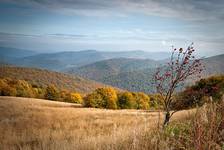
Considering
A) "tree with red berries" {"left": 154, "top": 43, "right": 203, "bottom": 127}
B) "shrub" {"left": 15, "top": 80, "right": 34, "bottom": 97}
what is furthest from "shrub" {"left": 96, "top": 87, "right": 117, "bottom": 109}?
"tree with red berries" {"left": 154, "top": 43, "right": 203, "bottom": 127}

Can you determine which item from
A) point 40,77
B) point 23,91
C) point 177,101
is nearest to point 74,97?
point 23,91

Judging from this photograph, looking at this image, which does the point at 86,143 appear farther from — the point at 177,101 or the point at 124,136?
the point at 177,101

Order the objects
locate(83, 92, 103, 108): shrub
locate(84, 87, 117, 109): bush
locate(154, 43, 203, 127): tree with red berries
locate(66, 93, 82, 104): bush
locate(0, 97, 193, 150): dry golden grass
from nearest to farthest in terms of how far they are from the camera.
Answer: locate(0, 97, 193, 150): dry golden grass, locate(154, 43, 203, 127): tree with red berries, locate(83, 92, 103, 108): shrub, locate(84, 87, 117, 109): bush, locate(66, 93, 82, 104): bush

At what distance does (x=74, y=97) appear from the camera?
81.6 m

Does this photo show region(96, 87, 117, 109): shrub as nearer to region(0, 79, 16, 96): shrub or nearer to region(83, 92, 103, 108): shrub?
region(83, 92, 103, 108): shrub

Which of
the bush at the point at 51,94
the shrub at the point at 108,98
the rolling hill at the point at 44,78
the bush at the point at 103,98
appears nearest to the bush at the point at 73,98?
the bush at the point at 51,94

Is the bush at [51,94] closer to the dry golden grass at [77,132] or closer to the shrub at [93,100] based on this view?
the shrub at [93,100]

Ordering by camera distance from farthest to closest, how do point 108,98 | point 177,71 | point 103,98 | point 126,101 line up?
point 126,101 < point 103,98 < point 108,98 < point 177,71

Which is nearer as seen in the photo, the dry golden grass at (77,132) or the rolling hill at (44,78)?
the dry golden grass at (77,132)

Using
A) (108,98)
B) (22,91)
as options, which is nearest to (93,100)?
(108,98)

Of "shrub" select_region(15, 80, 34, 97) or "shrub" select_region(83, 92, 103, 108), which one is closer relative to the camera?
"shrub" select_region(83, 92, 103, 108)

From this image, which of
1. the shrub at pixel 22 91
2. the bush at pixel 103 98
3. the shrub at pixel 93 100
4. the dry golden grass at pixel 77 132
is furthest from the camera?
the shrub at pixel 22 91

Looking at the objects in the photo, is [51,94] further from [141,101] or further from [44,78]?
[44,78]

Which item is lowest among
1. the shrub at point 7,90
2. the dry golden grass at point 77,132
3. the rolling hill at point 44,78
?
the rolling hill at point 44,78
